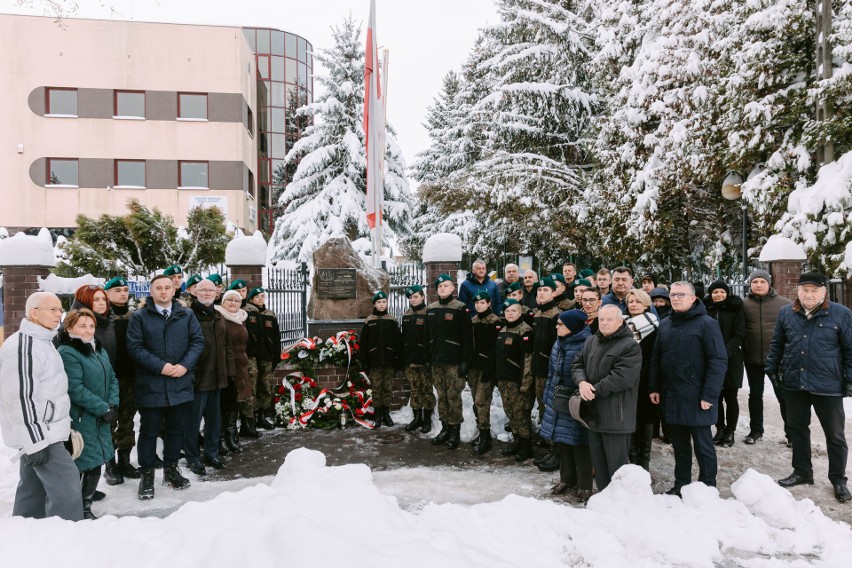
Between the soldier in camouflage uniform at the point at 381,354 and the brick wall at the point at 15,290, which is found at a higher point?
the brick wall at the point at 15,290

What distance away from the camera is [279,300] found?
33.8 ft

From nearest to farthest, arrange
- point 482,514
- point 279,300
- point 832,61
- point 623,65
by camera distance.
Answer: point 482,514 → point 279,300 → point 832,61 → point 623,65

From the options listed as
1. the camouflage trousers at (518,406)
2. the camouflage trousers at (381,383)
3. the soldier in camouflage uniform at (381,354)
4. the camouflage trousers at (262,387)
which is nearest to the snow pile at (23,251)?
the camouflage trousers at (262,387)

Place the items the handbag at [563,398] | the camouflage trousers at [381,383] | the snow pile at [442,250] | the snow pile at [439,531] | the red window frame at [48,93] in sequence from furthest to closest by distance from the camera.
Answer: the red window frame at [48,93]
the snow pile at [442,250]
the camouflage trousers at [381,383]
the handbag at [563,398]
the snow pile at [439,531]

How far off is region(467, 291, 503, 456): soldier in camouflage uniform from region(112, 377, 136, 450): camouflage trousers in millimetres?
3805

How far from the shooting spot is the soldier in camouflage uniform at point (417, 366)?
778cm

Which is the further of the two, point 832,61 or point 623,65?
point 623,65

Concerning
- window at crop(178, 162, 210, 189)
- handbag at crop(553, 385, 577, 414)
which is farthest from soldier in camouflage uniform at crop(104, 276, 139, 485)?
window at crop(178, 162, 210, 189)

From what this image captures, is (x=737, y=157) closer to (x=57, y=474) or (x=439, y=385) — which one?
(x=439, y=385)

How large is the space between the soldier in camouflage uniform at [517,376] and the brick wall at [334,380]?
248 centimetres

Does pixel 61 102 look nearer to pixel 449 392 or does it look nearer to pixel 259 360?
pixel 259 360

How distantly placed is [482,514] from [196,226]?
49.3 ft

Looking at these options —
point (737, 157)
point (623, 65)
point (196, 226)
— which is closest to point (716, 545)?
point (737, 157)

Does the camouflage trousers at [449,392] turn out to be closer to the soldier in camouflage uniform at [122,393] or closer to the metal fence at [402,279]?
the soldier in camouflage uniform at [122,393]
